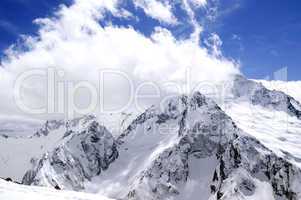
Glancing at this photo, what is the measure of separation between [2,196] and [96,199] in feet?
48.8

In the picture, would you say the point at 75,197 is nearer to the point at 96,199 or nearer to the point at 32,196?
the point at 96,199

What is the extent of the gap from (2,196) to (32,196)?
3925 millimetres

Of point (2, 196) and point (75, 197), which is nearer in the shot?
point (2, 196)

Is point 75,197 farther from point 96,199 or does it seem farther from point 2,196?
point 2,196

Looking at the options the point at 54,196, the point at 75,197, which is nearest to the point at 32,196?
the point at 54,196

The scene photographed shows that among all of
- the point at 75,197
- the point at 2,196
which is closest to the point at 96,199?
the point at 75,197

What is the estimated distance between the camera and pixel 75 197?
59500mm

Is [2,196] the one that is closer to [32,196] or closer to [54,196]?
[32,196]

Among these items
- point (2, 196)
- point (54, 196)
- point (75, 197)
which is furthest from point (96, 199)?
point (2, 196)

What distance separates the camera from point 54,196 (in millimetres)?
56656

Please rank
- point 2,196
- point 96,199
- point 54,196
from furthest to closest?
point 96,199 < point 54,196 < point 2,196

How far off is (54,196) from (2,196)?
7597mm

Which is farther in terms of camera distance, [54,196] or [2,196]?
[54,196]

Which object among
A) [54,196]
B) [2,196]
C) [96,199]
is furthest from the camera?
[96,199]
